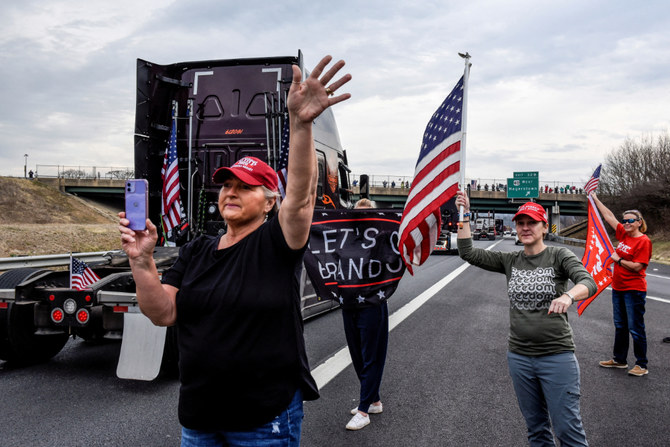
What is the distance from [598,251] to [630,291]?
602mm

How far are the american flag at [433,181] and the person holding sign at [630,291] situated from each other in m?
2.44

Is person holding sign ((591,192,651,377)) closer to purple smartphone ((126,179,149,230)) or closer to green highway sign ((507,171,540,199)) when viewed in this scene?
purple smartphone ((126,179,149,230))

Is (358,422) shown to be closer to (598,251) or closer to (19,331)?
(19,331)

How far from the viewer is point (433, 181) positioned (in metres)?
4.61

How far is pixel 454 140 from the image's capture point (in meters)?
4.55

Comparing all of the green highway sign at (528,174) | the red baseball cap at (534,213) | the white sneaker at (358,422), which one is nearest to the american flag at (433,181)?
the red baseball cap at (534,213)

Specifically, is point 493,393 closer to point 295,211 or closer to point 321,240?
point 321,240

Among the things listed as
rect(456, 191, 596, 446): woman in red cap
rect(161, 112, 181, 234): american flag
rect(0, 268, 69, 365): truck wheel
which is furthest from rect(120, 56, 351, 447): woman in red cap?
rect(161, 112, 181, 234): american flag

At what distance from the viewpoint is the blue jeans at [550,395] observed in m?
3.15

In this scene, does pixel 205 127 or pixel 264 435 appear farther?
pixel 205 127

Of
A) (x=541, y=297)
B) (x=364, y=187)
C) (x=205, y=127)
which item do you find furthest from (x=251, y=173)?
(x=364, y=187)

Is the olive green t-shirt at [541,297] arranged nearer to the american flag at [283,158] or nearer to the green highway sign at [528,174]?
the american flag at [283,158]

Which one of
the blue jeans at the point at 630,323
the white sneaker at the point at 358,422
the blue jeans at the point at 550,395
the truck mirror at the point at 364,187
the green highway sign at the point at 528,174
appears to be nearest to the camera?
the blue jeans at the point at 550,395

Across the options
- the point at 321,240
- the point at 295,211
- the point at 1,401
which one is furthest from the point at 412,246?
the point at 1,401
